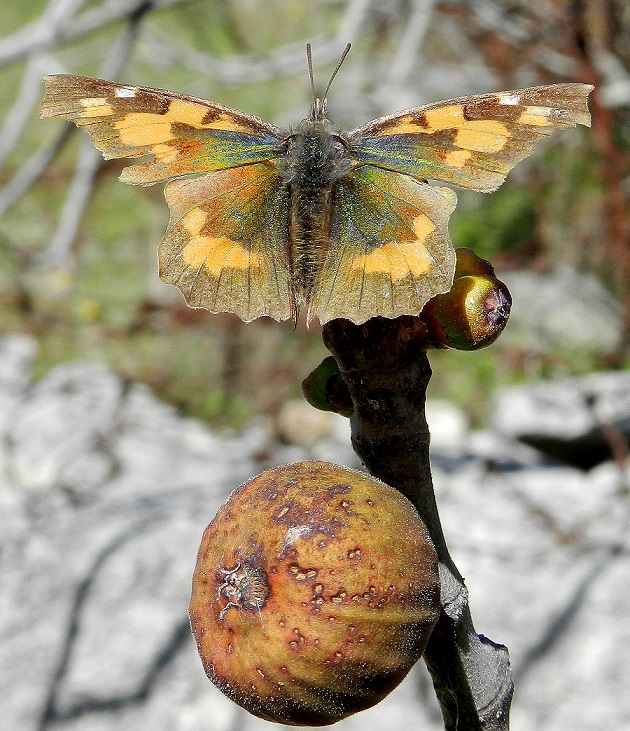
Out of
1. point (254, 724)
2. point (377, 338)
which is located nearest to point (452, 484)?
point (254, 724)

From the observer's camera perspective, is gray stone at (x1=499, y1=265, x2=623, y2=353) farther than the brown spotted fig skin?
Yes

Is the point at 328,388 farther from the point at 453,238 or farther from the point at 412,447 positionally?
the point at 453,238

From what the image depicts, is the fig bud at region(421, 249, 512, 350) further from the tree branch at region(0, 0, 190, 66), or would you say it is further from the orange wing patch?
the tree branch at region(0, 0, 190, 66)

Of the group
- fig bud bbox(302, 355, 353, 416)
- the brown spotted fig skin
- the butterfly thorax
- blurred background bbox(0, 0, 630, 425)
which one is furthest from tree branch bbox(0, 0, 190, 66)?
the brown spotted fig skin

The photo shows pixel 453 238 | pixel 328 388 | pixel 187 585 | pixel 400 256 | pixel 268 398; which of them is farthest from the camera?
pixel 453 238

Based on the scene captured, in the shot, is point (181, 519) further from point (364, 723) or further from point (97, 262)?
point (97, 262)

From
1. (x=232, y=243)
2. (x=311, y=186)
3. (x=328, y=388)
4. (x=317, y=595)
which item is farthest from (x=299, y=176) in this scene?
(x=317, y=595)

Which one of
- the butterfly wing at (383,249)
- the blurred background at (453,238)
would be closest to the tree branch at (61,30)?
the blurred background at (453,238)

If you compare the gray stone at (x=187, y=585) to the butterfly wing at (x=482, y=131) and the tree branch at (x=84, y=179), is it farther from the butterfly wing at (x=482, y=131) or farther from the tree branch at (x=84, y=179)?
the butterfly wing at (x=482, y=131)
